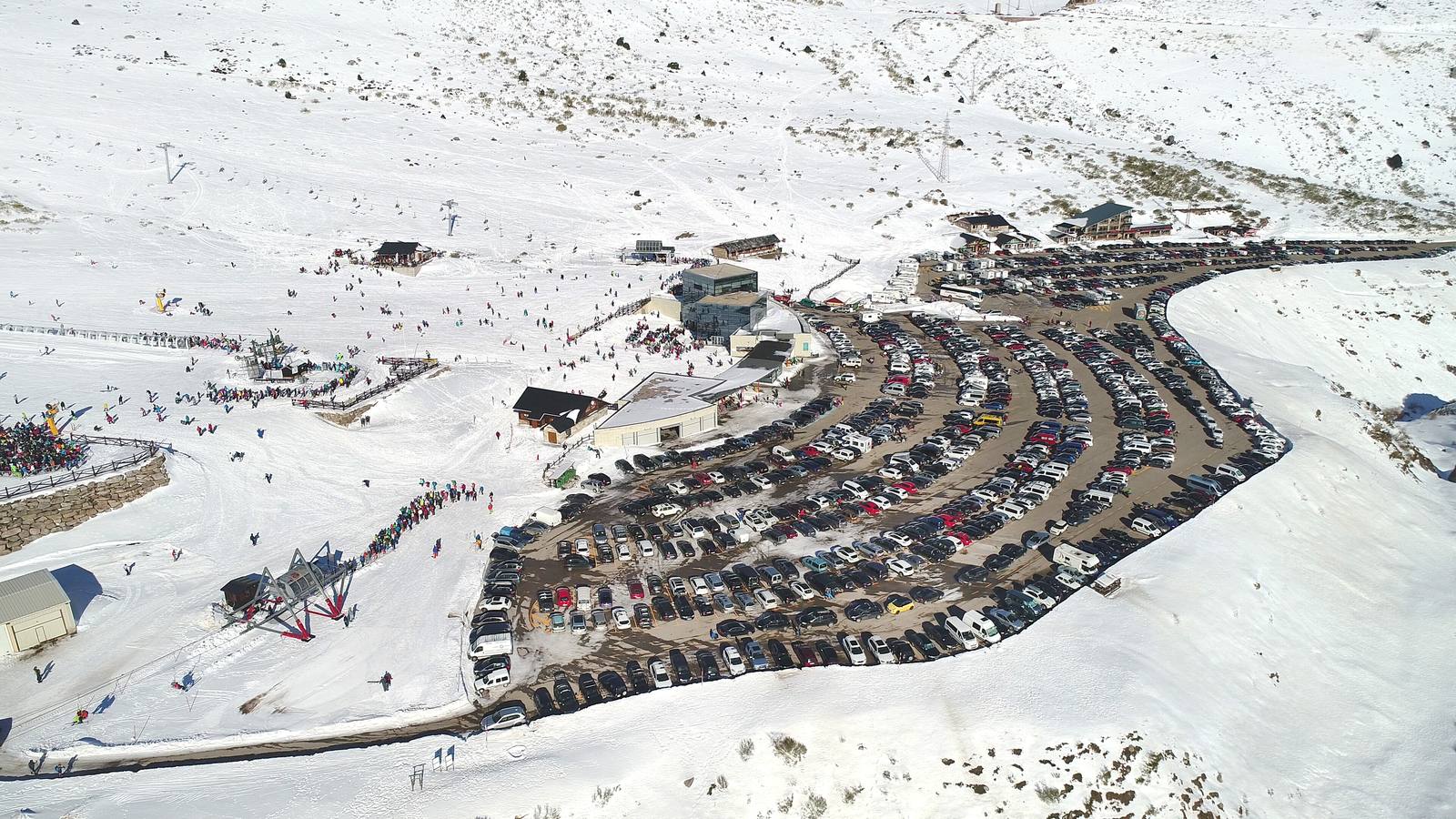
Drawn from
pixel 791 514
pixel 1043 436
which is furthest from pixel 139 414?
pixel 1043 436

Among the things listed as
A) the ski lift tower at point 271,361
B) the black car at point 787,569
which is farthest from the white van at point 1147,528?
the ski lift tower at point 271,361

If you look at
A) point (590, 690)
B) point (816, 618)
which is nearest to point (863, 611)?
point (816, 618)

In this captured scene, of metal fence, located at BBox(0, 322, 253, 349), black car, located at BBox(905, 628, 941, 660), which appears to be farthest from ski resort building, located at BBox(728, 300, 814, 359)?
metal fence, located at BBox(0, 322, 253, 349)

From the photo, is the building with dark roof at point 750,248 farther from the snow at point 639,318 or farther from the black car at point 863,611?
the black car at point 863,611

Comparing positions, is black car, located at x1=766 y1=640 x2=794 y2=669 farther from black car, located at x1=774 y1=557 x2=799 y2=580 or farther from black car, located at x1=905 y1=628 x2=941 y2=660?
black car, located at x1=905 y1=628 x2=941 y2=660

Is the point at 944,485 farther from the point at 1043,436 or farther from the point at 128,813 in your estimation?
the point at 128,813

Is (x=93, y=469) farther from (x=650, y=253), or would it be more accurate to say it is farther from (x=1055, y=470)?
(x=650, y=253)
